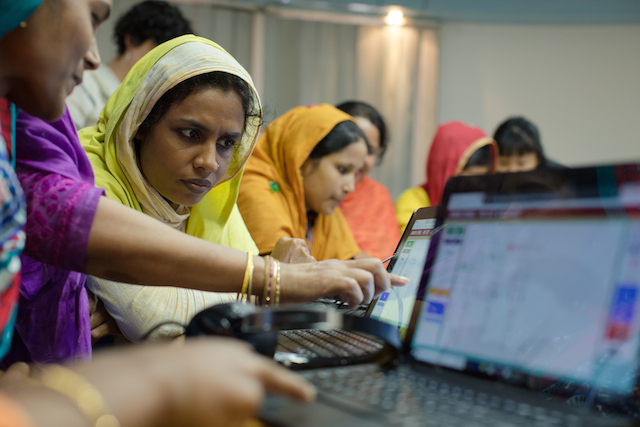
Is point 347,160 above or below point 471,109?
below

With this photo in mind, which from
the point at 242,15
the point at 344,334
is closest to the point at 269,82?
the point at 242,15

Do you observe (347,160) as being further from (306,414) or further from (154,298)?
(306,414)

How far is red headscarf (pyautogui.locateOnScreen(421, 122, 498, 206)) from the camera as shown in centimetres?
285

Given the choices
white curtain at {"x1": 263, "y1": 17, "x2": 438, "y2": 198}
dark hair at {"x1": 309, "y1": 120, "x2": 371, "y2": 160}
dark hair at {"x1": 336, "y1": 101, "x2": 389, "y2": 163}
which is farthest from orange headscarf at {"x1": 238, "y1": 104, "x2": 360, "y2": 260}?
white curtain at {"x1": 263, "y1": 17, "x2": 438, "y2": 198}

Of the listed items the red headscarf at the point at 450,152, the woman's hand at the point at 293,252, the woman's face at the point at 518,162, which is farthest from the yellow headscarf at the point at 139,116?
the woman's face at the point at 518,162

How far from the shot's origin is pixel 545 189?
22.4 inches

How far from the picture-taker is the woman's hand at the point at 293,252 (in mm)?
1068

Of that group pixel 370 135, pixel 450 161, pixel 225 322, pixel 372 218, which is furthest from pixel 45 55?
pixel 450 161

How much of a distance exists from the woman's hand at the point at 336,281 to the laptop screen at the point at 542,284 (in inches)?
2.7

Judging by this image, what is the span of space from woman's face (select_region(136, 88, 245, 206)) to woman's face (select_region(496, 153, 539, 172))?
2.06 meters

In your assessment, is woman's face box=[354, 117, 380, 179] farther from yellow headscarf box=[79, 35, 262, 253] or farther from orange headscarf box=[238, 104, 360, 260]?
yellow headscarf box=[79, 35, 262, 253]

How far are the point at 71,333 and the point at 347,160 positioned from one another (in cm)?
134

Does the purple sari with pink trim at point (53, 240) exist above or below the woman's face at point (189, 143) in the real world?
below

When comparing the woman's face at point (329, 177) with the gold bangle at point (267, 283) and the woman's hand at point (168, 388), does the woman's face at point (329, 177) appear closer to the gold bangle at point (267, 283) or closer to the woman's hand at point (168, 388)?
the gold bangle at point (267, 283)
